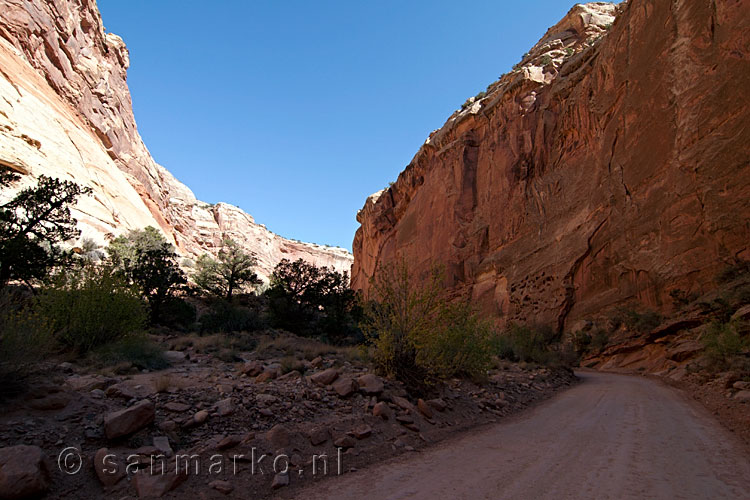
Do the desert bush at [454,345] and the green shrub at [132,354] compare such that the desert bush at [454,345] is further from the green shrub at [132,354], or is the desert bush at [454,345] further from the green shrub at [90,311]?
the green shrub at [90,311]

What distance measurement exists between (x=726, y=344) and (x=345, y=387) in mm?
10472

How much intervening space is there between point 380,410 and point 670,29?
23.9 m

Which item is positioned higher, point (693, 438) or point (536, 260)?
point (536, 260)

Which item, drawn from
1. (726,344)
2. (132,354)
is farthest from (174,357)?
(726,344)

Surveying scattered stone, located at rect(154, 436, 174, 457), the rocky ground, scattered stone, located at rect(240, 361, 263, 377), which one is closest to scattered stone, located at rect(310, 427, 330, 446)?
the rocky ground

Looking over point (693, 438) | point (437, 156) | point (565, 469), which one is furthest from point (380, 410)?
point (437, 156)

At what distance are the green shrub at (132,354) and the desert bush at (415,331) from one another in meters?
5.30

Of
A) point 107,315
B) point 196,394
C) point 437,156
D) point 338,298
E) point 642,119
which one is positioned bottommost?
point 196,394

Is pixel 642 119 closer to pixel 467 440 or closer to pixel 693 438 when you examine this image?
pixel 693 438

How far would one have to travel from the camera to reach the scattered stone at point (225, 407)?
4762mm

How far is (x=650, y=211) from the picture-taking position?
18547 millimetres

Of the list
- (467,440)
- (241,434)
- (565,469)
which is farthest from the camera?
(467,440)

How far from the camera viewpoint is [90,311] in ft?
30.8

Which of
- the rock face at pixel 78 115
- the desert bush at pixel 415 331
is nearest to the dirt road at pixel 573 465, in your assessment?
the desert bush at pixel 415 331
